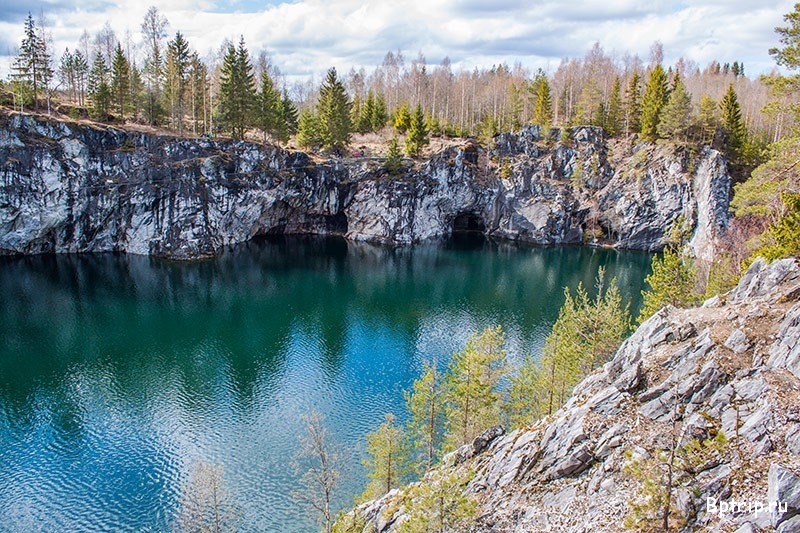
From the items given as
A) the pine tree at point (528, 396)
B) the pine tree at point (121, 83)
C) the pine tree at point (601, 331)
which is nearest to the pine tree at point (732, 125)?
the pine tree at point (601, 331)

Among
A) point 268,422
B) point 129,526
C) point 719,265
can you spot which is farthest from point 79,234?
point 719,265

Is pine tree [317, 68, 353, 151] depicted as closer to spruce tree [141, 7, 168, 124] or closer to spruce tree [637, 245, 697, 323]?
spruce tree [141, 7, 168, 124]

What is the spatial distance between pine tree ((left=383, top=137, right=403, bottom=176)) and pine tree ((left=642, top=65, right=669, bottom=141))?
3850cm

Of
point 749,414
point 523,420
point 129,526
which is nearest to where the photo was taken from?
point 749,414

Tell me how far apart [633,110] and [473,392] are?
7402 cm

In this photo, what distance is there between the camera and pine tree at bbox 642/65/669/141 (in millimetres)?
76625

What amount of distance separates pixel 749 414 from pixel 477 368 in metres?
12.0

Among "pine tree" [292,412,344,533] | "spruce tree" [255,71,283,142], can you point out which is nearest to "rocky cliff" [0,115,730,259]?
"spruce tree" [255,71,283,142]

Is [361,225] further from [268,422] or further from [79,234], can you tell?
[268,422]

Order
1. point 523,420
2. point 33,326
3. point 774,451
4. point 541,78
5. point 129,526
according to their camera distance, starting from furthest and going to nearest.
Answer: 1. point 541,78
2. point 33,326
3. point 523,420
4. point 129,526
5. point 774,451

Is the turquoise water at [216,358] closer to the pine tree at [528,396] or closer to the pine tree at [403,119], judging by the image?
the pine tree at [528,396]

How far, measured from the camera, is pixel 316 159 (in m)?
84.0

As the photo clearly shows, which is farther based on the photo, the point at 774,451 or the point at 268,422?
the point at 268,422

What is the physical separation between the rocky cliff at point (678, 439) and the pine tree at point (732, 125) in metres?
65.3
